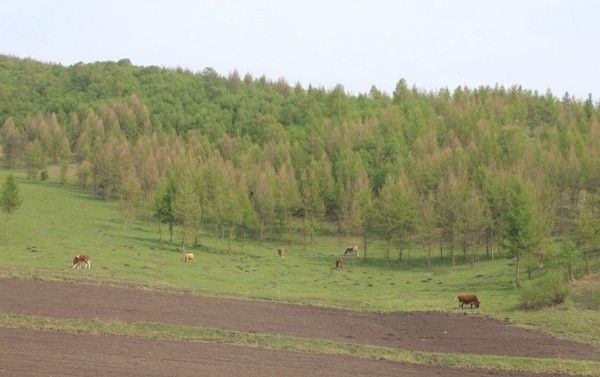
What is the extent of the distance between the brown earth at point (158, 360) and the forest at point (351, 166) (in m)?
31.1

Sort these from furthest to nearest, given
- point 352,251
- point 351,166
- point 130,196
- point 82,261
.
→ point 351,166 < point 130,196 < point 352,251 < point 82,261

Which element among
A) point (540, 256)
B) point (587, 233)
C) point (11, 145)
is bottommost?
point (540, 256)

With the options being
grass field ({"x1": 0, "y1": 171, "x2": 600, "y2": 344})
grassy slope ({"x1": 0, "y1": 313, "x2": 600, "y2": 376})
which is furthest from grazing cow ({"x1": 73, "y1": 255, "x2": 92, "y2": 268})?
grassy slope ({"x1": 0, "y1": 313, "x2": 600, "y2": 376})

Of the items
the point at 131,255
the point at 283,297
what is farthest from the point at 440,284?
the point at 131,255

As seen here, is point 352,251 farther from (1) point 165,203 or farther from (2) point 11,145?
(2) point 11,145

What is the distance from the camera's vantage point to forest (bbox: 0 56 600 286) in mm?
81000

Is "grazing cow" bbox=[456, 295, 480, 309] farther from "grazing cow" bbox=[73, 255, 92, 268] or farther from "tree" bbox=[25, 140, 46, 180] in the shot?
"tree" bbox=[25, 140, 46, 180]

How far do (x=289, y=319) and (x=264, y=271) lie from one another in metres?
31.1

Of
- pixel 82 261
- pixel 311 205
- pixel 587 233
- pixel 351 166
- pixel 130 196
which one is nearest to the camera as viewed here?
pixel 82 261

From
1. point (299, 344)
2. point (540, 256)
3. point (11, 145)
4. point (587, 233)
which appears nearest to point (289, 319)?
point (299, 344)

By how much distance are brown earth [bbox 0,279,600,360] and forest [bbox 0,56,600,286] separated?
18815 millimetres

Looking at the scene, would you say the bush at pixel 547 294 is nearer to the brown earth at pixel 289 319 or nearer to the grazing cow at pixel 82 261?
the brown earth at pixel 289 319

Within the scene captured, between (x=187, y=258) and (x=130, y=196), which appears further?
(x=130, y=196)

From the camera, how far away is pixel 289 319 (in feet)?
121
